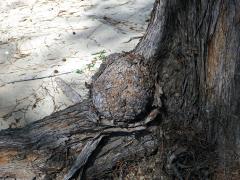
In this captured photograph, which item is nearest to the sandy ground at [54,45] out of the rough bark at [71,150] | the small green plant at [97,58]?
the small green plant at [97,58]

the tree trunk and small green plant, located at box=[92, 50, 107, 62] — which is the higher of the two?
the tree trunk

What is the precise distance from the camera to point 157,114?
221cm

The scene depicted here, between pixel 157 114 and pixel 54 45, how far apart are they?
2.08m

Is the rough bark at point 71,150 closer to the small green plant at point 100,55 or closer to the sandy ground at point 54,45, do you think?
the sandy ground at point 54,45

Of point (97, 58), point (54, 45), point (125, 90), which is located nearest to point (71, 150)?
point (125, 90)

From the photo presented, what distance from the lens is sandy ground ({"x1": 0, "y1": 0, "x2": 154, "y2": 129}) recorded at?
3271 millimetres

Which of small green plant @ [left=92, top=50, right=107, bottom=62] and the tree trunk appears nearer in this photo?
the tree trunk

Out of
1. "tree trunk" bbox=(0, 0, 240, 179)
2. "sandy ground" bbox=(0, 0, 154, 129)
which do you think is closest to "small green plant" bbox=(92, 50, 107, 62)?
"sandy ground" bbox=(0, 0, 154, 129)

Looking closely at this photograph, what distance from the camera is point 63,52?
3.89 metres

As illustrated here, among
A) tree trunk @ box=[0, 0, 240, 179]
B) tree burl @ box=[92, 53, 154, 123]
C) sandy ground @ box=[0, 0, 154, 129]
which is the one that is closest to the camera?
tree trunk @ box=[0, 0, 240, 179]

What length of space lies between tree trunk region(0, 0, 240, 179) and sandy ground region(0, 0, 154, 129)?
0.66m

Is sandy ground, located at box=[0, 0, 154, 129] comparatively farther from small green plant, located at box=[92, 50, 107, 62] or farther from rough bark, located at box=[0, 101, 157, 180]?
rough bark, located at box=[0, 101, 157, 180]

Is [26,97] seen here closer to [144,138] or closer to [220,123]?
[144,138]

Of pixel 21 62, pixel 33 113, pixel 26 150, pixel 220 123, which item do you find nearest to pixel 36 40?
pixel 21 62
